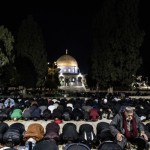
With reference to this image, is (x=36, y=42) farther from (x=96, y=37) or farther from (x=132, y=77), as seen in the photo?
(x=132, y=77)

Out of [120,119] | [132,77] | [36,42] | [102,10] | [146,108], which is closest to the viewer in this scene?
[120,119]

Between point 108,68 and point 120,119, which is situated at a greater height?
point 108,68

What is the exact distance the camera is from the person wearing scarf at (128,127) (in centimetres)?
1161

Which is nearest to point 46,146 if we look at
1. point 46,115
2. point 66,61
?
point 46,115

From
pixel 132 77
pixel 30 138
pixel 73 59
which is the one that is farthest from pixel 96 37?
pixel 73 59

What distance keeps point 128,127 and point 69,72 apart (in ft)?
493

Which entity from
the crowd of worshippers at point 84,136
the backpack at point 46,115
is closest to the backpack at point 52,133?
the crowd of worshippers at point 84,136

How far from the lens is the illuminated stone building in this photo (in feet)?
513

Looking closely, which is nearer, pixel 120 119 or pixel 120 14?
pixel 120 119

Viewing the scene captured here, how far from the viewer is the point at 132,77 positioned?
47.4m

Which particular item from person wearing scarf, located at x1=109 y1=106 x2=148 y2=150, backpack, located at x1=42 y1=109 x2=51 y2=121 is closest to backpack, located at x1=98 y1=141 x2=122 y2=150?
person wearing scarf, located at x1=109 y1=106 x2=148 y2=150

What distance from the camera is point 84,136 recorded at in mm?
14164

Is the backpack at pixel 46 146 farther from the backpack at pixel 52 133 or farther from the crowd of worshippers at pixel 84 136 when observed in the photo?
the backpack at pixel 52 133

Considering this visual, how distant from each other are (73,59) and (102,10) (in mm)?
111637
